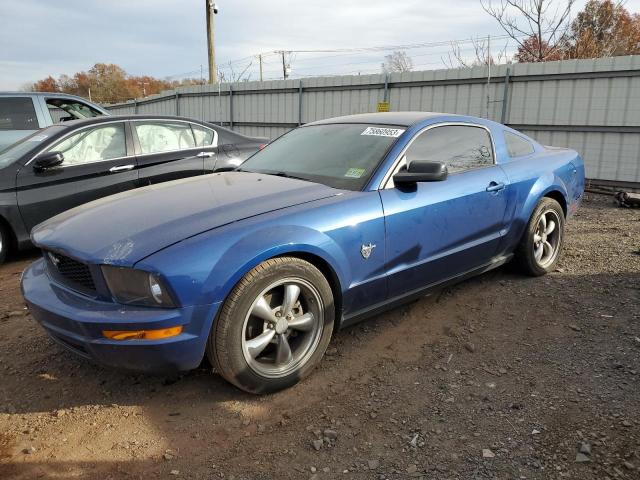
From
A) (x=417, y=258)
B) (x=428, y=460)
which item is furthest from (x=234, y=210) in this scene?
(x=428, y=460)

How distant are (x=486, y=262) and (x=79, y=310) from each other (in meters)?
2.90

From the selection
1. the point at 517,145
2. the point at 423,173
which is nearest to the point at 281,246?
the point at 423,173

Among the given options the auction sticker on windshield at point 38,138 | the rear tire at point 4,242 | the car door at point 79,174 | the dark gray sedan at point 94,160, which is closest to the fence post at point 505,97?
the dark gray sedan at point 94,160

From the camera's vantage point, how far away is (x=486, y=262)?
400 cm

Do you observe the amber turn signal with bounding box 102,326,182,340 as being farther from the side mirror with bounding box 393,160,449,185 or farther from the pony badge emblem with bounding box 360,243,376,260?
the side mirror with bounding box 393,160,449,185

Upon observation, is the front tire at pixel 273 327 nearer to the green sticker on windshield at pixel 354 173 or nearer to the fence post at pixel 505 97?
the green sticker on windshield at pixel 354 173

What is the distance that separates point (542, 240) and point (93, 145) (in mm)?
4645

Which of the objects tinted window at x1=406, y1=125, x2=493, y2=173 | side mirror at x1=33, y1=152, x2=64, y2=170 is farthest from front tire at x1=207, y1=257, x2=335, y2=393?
side mirror at x1=33, y1=152, x2=64, y2=170

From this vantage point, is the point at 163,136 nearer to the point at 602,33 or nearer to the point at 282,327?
the point at 282,327

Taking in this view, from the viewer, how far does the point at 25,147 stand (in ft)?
17.6

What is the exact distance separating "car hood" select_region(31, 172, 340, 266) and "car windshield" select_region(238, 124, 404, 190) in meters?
0.16

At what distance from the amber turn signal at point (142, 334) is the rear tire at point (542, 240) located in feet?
10.2

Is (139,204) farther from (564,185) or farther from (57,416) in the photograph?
(564,185)

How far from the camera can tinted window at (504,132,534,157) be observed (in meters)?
4.32
